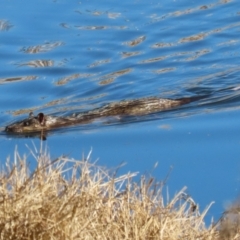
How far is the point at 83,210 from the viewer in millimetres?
5703

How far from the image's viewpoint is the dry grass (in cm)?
559

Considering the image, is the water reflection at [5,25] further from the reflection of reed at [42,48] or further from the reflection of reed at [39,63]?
the reflection of reed at [39,63]

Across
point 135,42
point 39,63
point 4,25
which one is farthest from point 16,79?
point 135,42

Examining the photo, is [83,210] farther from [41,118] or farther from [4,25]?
[4,25]

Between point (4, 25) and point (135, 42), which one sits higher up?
point (4, 25)

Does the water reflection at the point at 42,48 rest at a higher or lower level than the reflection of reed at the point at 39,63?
higher

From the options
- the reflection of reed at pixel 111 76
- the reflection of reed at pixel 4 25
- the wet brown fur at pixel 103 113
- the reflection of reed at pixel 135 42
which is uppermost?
the reflection of reed at pixel 4 25

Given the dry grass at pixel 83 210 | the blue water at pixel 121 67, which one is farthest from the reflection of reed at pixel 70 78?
the dry grass at pixel 83 210

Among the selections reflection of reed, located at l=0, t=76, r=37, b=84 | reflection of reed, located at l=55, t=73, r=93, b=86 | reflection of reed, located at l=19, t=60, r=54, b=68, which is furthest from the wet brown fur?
reflection of reed, located at l=19, t=60, r=54, b=68

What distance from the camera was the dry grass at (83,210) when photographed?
5.59 m

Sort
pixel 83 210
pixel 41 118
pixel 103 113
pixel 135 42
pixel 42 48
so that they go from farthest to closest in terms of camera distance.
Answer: pixel 135 42 → pixel 42 48 → pixel 103 113 → pixel 41 118 → pixel 83 210

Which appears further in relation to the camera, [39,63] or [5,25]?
[5,25]

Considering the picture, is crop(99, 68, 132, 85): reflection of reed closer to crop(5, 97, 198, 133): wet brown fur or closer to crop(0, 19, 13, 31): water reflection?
crop(5, 97, 198, 133): wet brown fur

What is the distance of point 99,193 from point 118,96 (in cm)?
545
